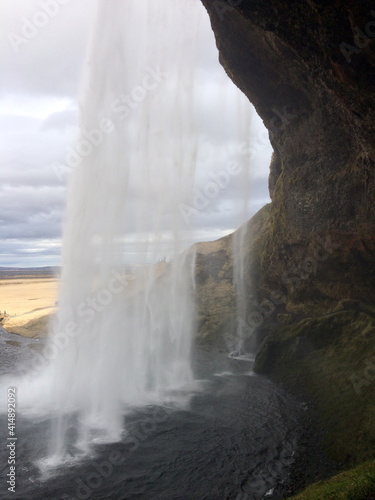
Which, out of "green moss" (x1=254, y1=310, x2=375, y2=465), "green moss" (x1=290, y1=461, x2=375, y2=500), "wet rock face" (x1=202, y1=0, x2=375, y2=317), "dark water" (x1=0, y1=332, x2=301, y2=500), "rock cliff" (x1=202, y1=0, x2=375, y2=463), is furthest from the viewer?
"green moss" (x1=254, y1=310, x2=375, y2=465)

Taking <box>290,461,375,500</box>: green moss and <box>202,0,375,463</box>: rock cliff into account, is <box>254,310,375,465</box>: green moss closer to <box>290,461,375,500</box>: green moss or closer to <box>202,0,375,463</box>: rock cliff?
<box>202,0,375,463</box>: rock cliff

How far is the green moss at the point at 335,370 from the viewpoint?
13.9m

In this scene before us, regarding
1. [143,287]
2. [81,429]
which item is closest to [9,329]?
[143,287]

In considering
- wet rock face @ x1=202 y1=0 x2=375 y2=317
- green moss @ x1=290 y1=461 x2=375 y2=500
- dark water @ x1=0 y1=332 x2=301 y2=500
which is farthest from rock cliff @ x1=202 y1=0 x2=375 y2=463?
green moss @ x1=290 y1=461 x2=375 y2=500

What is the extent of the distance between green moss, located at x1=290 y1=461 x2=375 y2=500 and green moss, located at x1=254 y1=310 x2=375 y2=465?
2782mm

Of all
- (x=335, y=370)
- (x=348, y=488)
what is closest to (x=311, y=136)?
(x=335, y=370)

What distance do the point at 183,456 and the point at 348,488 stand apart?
6.13 metres

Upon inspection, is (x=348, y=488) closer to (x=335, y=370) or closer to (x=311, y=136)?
(x=335, y=370)

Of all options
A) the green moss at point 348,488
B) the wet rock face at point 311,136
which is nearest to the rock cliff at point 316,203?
the wet rock face at point 311,136

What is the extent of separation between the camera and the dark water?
445 inches

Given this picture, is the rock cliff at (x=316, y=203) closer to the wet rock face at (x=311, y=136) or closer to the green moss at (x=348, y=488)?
the wet rock face at (x=311, y=136)

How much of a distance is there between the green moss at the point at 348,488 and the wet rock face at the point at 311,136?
11.7 m

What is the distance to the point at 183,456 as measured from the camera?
13.3 meters

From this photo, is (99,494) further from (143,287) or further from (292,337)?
(143,287)
